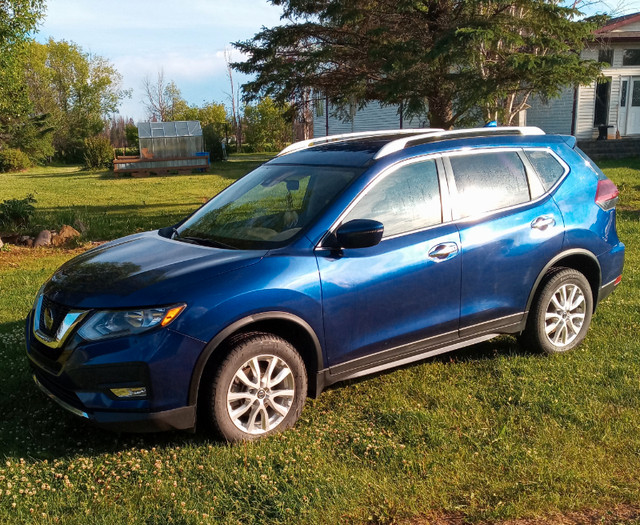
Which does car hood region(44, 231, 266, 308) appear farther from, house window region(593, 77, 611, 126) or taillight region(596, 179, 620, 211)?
house window region(593, 77, 611, 126)

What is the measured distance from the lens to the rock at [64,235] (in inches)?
455

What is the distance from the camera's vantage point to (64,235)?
11.7 meters

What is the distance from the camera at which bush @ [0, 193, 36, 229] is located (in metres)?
12.0

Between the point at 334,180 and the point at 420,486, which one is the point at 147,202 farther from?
the point at 420,486

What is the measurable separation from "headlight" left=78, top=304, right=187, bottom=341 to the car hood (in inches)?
1.7

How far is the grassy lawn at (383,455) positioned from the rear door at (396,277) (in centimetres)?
49

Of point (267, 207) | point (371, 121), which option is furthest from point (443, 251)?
point (371, 121)

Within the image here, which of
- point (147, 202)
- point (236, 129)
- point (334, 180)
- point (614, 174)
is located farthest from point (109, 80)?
point (334, 180)

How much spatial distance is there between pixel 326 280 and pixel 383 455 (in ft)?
3.64

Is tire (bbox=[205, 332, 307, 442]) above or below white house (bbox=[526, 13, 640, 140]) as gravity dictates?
below

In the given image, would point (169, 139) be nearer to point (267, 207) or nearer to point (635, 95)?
point (635, 95)

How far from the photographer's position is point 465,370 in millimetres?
4953

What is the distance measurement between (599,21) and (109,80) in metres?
78.4

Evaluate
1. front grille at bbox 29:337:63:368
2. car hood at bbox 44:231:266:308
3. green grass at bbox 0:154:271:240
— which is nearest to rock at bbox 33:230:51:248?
green grass at bbox 0:154:271:240
